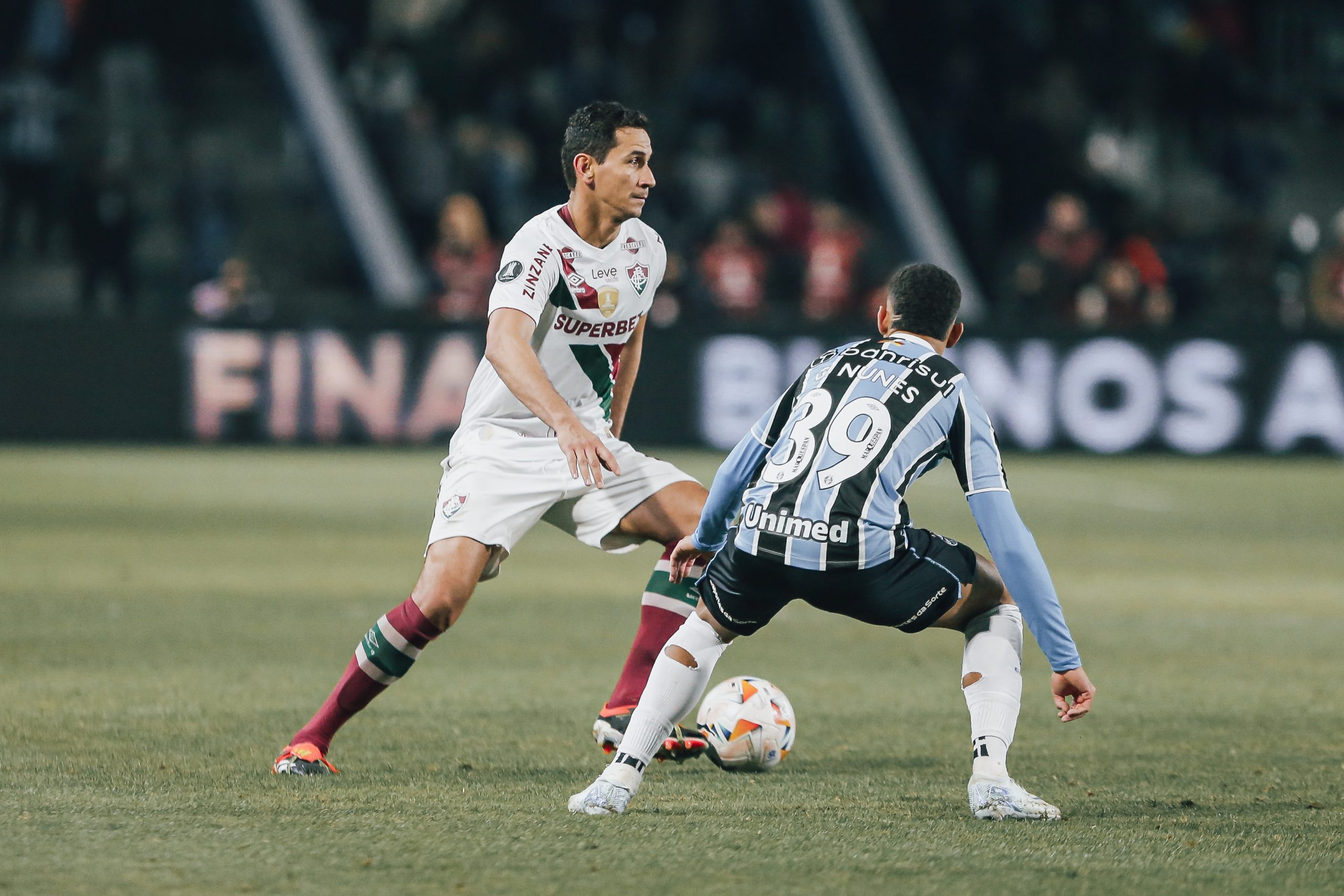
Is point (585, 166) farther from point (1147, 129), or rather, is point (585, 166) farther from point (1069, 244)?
point (1147, 129)

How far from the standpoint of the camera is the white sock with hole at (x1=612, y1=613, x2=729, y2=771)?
4938 mm

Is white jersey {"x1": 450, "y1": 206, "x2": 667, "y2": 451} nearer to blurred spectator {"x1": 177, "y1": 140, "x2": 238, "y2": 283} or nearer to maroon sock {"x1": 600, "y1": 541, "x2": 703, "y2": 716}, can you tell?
maroon sock {"x1": 600, "y1": 541, "x2": 703, "y2": 716}

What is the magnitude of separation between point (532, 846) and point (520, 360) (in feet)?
5.11

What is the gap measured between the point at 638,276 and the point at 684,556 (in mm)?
1134

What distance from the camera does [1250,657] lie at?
27.0 ft

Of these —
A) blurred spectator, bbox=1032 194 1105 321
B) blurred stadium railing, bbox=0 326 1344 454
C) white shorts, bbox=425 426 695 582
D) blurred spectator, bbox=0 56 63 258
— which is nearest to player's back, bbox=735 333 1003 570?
white shorts, bbox=425 426 695 582

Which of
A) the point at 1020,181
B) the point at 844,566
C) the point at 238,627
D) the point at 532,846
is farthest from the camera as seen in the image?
A: the point at 1020,181

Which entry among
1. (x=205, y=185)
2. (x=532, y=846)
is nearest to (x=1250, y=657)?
(x=532, y=846)

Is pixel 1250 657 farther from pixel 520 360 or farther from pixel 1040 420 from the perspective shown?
pixel 1040 420

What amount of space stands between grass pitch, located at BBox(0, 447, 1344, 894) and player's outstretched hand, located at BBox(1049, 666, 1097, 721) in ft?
1.03

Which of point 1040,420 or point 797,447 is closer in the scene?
point 797,447

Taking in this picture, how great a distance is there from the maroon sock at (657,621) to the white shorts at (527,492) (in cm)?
16

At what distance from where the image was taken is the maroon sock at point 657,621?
20.2ft

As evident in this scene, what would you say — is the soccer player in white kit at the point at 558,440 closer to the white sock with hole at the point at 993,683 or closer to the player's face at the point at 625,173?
the player's face at the point at 625,173
